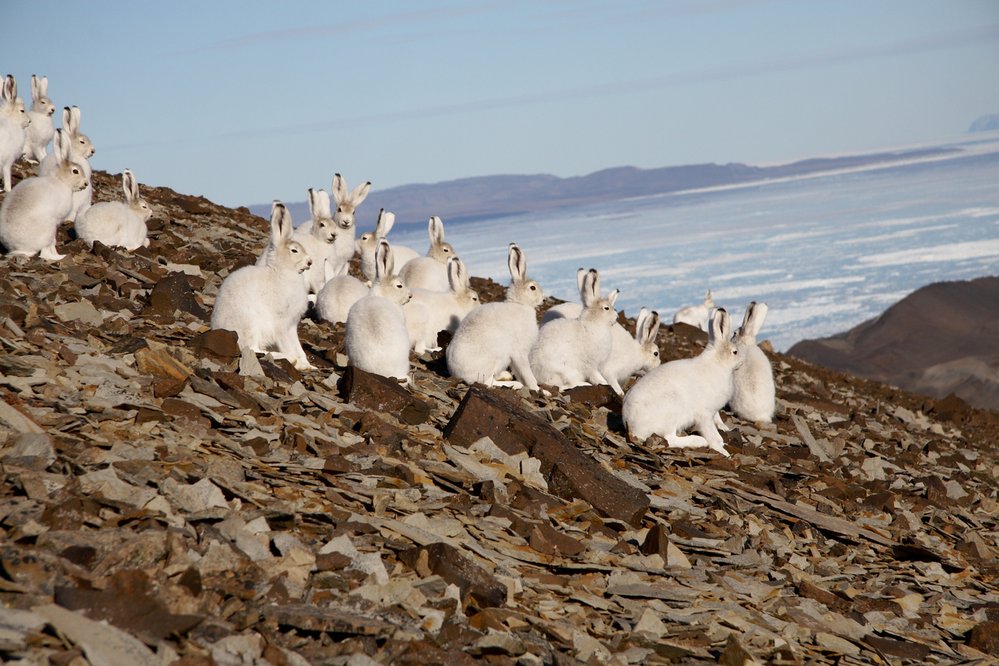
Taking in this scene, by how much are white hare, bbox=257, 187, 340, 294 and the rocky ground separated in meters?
2.92

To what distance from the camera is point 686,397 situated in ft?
35.8

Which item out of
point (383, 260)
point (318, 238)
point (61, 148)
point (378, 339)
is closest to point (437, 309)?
point (383, 260)

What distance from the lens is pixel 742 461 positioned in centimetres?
1099

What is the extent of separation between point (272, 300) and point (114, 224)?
5400 mm

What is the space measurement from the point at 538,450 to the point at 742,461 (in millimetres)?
3120

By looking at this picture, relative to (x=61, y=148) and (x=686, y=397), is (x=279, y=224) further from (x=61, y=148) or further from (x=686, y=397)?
(x=61, y=148)

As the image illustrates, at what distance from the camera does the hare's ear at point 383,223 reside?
16.9m

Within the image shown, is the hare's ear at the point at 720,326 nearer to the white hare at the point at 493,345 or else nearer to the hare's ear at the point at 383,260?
the white hare at the point at 493,345

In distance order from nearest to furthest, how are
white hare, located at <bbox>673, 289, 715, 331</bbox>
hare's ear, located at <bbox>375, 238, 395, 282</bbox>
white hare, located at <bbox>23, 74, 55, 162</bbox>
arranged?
hare's ear, located at <bbox>375, 238, 395, 282</bbox>, white hare, located at <bbox>23, 74, 55, 162</bbox>, white hare, located at <bbox>673, 289, 715, 331</bbox>

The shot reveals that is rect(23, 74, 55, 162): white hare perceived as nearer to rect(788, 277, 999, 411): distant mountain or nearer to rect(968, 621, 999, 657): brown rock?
rect(968, 621, 999, 657): brown rock

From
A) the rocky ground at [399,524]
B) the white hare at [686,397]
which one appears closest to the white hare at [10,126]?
the rocky ground at [399,524]

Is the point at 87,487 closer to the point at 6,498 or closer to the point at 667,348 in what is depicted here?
the point at 6,498

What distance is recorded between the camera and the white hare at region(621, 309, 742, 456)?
10.8 m

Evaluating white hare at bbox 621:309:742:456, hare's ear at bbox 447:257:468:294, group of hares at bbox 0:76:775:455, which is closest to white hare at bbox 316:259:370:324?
group of hares at bbox 0:76:775:455
